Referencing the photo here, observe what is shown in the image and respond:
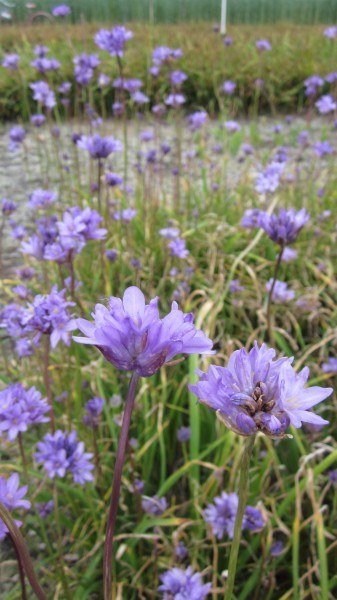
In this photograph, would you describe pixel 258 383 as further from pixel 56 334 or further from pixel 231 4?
pixel 231 4

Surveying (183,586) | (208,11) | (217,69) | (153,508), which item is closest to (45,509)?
(153,508)

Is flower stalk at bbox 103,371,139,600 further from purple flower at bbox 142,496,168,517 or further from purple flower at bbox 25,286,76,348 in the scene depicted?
purple flower at bbox 142,496,168,517

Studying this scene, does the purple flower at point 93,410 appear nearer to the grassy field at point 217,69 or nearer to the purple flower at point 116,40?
the purple flower at point 116,40

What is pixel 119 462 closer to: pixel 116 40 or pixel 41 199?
pixel 41 199

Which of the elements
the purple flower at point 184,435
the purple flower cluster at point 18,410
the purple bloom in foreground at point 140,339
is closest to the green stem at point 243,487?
the purple bloom in foreground at point 140,339

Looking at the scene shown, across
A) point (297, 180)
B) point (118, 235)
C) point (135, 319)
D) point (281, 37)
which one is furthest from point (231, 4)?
point (135, 319)

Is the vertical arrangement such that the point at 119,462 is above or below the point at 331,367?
above

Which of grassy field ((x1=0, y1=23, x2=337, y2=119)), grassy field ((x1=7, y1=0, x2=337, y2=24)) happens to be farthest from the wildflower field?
grassy field ((x1=7, y1=0, x2=337, y2=24))
